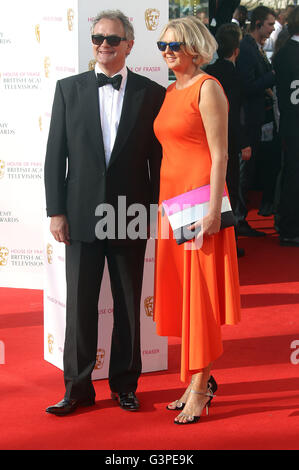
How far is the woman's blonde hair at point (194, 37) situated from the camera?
10.8 feet

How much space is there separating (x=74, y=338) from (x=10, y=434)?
0.51 meters

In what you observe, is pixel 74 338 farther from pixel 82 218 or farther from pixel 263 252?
pixel 263 252

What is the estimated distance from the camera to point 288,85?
7066 mm

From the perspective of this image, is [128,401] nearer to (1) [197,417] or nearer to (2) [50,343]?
(1) [197,417]

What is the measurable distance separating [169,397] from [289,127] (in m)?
4.01

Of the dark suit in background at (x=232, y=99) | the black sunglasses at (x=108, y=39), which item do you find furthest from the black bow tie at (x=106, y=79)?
Answer: the dark suit in background at (x=232, y=99)

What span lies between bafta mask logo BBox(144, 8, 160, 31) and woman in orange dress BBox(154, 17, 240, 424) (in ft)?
1.90

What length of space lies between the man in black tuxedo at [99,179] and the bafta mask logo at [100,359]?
1.46 ft

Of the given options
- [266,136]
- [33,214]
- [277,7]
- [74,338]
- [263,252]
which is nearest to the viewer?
[74,338]

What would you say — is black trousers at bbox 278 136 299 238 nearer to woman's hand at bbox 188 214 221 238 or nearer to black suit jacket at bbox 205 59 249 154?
black suit jacket at bbox 205 59 249 154

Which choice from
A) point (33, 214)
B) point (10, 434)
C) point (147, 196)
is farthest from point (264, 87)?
point (10, 434)

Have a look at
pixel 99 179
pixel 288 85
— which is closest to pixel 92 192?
pixel 99 179

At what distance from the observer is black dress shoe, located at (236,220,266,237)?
7.93 meters
